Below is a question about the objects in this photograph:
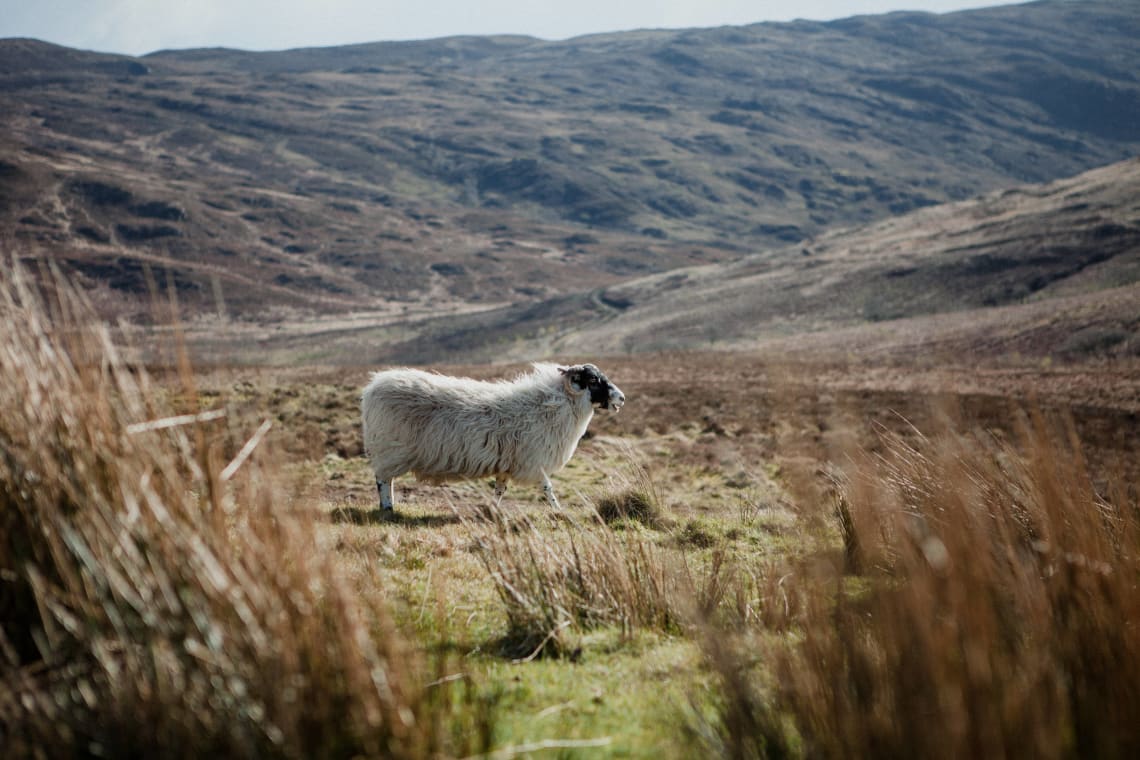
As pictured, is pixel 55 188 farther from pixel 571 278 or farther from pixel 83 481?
pixel 83 481

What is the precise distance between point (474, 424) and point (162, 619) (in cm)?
764

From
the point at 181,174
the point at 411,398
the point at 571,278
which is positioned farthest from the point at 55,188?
the point at 411,398

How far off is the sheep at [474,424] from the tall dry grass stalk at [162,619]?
6.72 metres

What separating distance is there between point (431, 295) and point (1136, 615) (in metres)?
127

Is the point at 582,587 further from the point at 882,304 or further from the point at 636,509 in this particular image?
the point at 882,304

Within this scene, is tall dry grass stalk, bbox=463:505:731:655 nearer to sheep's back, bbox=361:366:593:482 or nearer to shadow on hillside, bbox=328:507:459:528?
shadow on hillside, bbox=328:507:459:528

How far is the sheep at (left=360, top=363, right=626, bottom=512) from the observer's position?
1042cm

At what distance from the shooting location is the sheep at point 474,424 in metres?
10.4

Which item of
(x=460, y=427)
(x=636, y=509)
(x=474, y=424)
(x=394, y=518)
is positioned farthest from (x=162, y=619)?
(x=474, y=424)

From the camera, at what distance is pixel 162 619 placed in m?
3.05

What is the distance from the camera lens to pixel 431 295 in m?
127

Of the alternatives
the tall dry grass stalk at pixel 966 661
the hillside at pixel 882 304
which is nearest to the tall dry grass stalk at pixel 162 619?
the tall dry grass stalk at pixel 966 661

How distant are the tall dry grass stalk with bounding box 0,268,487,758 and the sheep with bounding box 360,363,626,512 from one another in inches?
265

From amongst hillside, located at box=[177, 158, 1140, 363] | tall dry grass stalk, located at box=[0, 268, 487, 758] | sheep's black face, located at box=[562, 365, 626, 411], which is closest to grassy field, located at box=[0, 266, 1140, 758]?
tall dry grass stalk, located at box=[0, 268, 487, 758]
